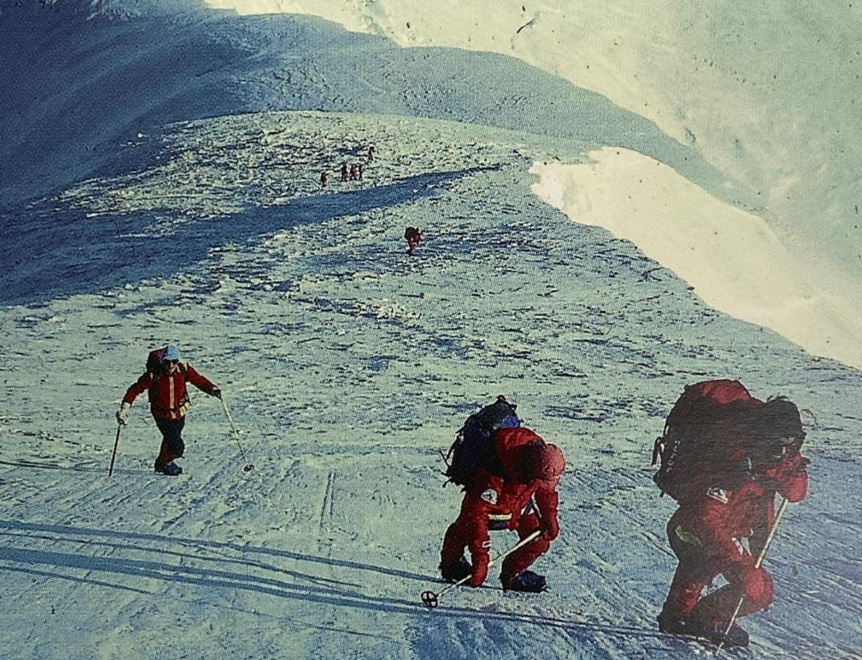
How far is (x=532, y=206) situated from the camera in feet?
74.5

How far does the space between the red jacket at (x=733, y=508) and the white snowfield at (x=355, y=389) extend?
2.52 ft

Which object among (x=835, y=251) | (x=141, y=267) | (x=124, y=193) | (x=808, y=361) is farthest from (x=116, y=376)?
(x=835, y=251)

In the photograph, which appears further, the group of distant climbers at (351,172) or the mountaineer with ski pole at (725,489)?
the group of distant climbers at (351,172)

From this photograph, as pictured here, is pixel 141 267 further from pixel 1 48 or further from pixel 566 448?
pixel 1 48

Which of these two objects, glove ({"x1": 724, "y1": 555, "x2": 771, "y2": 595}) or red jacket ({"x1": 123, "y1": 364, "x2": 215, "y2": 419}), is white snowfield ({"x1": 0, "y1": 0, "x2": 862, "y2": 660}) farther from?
red jacket ({"x1": 123, "y1": 364, "x2": 215, "y2": 419})

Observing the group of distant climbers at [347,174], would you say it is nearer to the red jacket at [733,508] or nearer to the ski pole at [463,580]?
the ski pole at [463,580]

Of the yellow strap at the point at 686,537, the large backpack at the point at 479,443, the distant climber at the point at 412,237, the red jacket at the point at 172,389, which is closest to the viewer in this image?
the yellow strap at the point at 686,537

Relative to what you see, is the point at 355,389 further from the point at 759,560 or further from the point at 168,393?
the point at 759,560

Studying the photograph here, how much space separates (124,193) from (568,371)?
59.0ft

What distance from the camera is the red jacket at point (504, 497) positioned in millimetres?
5367

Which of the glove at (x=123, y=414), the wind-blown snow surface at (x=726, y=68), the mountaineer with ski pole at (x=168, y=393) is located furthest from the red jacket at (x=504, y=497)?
the wind-blown snow surface at (x=726, y=68)

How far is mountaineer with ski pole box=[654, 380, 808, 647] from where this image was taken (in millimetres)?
4746

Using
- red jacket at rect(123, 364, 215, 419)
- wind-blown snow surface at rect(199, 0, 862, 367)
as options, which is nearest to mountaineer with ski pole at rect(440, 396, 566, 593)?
red jacket at rect(123, 364, 215, 419)

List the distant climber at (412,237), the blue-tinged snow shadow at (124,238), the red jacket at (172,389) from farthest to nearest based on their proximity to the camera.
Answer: the distant climber at (412,237), the blue-tinged snow shadow at (124,238), the red jacket at (172,389)
